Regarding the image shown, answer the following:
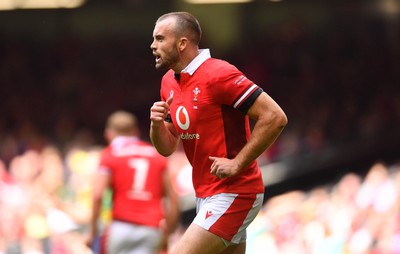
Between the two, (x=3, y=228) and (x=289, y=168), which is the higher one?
(x=3, y=228)

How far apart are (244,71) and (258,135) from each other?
1362cm

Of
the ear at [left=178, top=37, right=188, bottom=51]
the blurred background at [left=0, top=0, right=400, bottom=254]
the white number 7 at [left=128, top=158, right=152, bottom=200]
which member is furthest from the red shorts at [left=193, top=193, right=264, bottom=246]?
the blurred background at [left=0, top=0, right=400, bottom=254]

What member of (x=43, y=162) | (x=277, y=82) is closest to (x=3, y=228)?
(x=43, y=162)

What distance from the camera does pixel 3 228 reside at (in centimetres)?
1172

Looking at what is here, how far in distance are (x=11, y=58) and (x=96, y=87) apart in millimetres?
1707

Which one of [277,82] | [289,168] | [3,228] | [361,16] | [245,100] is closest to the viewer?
[245,100]

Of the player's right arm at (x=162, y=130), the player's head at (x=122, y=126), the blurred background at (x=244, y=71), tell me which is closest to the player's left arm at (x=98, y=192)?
the player's head at (x=122, y=126)

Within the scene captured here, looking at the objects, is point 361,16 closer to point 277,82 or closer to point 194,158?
point 277,82

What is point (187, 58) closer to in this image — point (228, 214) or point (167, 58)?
point (167, 58)

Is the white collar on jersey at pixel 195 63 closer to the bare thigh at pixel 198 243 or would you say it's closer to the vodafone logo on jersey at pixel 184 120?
the vodafone logo on jersey at pixel 184 120

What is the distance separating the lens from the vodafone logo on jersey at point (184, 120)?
20.4ft

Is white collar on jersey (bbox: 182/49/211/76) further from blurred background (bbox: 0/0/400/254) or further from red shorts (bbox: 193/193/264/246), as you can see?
blurred background (bbox: 0/0/400/254)

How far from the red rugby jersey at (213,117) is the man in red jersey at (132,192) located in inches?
107

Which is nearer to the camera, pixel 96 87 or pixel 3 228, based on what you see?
pixel 3 228
